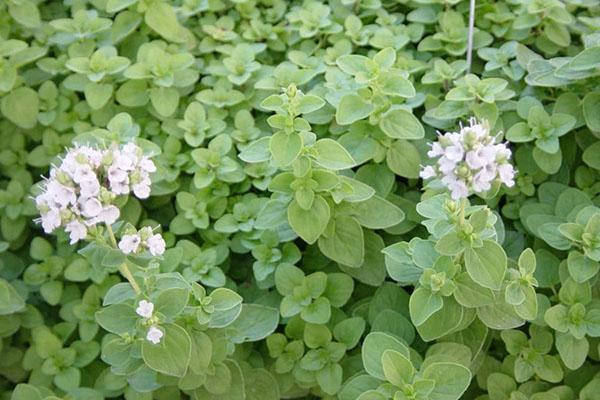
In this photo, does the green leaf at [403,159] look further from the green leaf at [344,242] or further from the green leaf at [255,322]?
the green leaf at [255,322]

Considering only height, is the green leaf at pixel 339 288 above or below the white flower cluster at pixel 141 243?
below

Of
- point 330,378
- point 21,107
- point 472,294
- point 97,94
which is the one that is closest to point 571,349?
point 472,294

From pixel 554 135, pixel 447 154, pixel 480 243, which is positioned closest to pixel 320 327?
pixel 480 243

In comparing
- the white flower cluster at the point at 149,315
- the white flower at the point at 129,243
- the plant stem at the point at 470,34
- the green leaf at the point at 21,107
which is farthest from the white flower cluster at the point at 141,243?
the plant stem at the point at 470,34

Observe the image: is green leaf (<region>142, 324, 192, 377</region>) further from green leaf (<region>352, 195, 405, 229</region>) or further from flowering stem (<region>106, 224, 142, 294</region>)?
green leaf (<region>352, 195, 405, 229</region>)

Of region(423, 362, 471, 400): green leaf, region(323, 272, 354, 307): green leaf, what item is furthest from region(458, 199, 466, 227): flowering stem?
region(323, 272, 354, 307): green leaf

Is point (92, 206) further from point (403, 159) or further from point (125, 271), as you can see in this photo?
point (403, 159)
